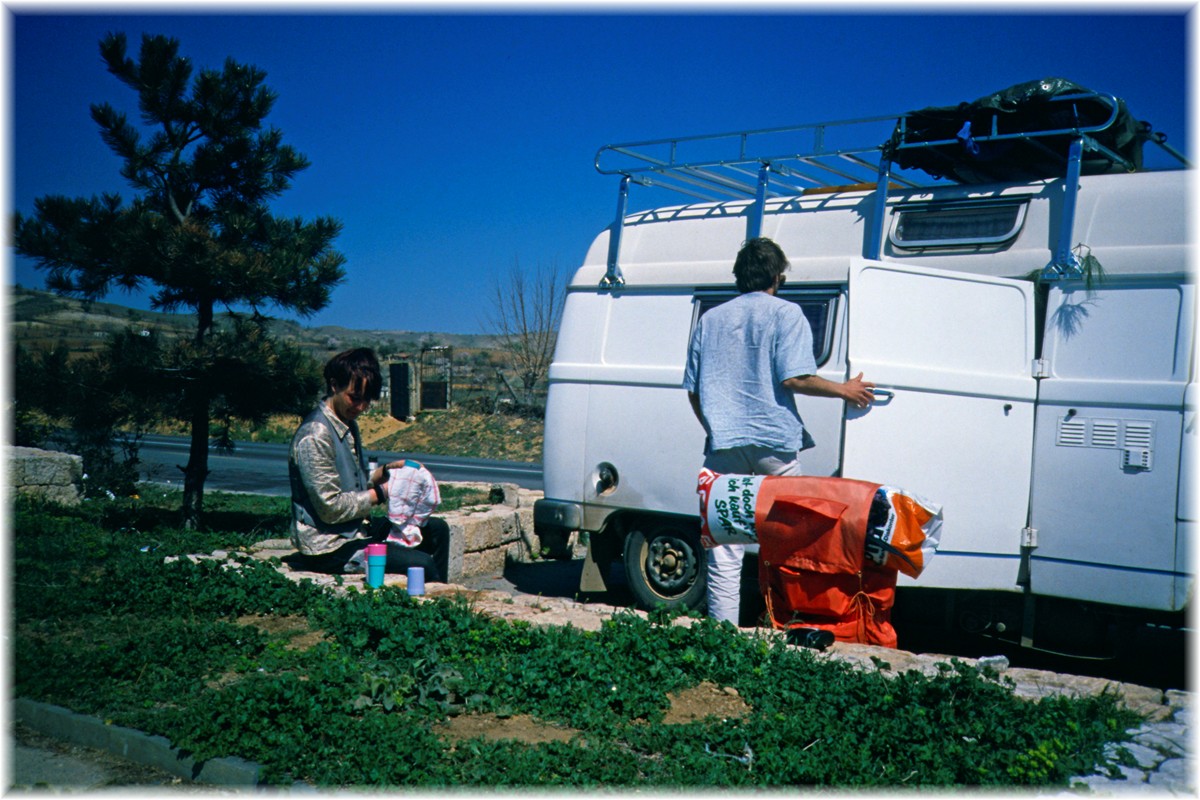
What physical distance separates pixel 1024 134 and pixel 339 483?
14.6ft

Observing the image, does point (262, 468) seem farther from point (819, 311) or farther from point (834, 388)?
point (834, 388)

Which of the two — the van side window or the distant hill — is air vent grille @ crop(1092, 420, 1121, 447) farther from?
the distant hill

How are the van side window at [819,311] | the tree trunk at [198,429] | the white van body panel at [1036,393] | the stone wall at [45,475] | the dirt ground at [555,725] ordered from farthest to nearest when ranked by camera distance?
the stone wall at [45,475], the tree trunk at [198,429], the van side window at [819,311], the white van body panel at [1036,393], the dirt ground at [555,725]

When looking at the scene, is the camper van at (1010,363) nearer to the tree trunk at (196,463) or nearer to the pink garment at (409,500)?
the pink garment at (409,500)

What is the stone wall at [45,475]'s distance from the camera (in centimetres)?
998

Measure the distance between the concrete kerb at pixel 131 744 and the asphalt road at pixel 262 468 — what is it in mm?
9908

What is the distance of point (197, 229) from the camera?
8.38 m

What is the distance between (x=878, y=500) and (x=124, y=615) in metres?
3.91

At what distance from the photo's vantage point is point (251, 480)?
18.8 metres

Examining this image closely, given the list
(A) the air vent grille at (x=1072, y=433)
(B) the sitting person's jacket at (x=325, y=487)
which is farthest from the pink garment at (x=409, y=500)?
(A) the air vent grille at (x=1072, y=433)

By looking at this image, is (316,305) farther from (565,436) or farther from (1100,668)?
(1100,668)

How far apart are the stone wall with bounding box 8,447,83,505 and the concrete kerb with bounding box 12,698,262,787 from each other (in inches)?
267

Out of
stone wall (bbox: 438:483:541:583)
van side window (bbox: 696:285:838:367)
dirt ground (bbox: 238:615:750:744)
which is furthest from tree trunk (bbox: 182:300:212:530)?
dirt ground (bbox: 238:615:750:744)

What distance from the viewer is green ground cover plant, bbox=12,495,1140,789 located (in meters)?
3.39
